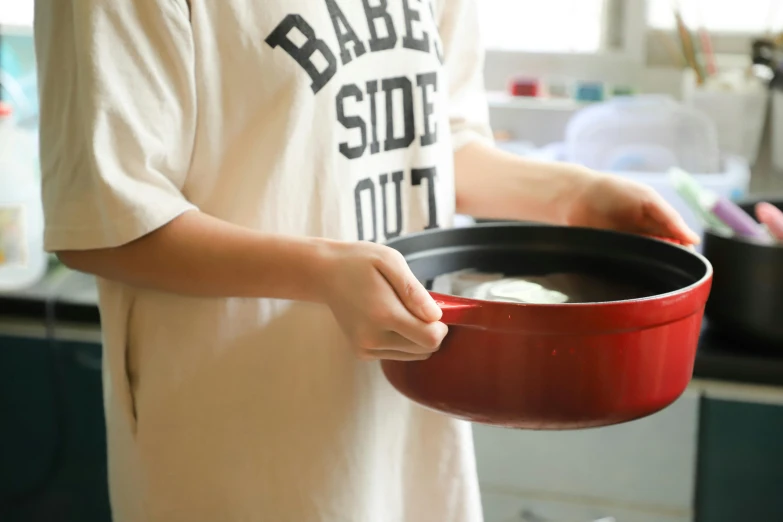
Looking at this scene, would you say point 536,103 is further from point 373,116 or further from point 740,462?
point 373,116

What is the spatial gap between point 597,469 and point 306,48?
2.55ft

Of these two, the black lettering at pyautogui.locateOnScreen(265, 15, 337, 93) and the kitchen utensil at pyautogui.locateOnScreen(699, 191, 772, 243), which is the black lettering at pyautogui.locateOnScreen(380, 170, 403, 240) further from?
the kitchen utensil at pyautogui.locateOnScreen(699, 191, 772, 243)

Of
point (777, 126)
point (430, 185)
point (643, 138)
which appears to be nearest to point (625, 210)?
point (430, 185)

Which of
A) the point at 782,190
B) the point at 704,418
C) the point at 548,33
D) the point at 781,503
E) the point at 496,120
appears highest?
the point at 548,33

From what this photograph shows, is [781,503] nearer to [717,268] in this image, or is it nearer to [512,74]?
[717,268]

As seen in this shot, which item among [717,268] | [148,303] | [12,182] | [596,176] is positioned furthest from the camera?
[12,182]

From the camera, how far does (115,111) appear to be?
2.14ft

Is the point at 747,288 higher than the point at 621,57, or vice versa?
the point at 621,57

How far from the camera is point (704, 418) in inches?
46.3

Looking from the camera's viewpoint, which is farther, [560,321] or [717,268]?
[717,268]

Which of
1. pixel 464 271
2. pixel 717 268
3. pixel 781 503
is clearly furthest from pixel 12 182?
pixel 781 503

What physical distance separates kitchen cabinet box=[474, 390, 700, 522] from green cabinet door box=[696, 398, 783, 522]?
2cm

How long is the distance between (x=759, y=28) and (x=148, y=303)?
1411 mm

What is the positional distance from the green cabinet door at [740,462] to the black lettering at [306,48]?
0.71 m
